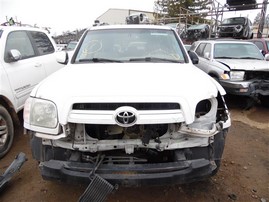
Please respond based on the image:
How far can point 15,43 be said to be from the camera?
15.1ft

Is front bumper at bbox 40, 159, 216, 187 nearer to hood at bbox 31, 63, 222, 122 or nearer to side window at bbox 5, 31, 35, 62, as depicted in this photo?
hood at bbox 31, 63, 222, 122

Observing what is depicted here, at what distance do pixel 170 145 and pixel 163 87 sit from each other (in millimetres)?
538

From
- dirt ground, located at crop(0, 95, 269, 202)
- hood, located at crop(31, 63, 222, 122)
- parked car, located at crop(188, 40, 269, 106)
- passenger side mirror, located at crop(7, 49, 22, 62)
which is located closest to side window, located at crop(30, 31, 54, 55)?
passenger side mirror, located at crop(7, 49, 22, 62)

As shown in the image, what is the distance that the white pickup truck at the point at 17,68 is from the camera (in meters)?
3.89

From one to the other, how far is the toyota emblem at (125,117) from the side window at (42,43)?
3676 millimetres

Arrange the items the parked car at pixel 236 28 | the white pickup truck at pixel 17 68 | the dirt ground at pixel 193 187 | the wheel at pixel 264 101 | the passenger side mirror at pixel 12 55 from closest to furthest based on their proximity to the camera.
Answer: the dirt ground at pixel 193 187 < the white pickup truck at pixel 17 68 < the passenger side mirror at pixel 12 55 < the wheel at pixel 264 101 < the parked car at pixel 236 28

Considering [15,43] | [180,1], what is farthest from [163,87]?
[180,1]

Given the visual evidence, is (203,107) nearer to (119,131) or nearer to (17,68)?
(119,131)

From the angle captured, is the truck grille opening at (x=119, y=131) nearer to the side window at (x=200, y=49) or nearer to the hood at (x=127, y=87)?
the hood at (x=127, y=87)

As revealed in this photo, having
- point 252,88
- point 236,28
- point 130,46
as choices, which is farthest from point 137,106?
point 236,28

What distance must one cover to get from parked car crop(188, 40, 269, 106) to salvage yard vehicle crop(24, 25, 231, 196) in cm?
347

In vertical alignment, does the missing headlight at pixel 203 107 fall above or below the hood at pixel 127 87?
below

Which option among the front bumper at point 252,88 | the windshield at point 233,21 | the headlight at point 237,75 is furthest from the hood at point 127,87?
the windshield at point 233,21

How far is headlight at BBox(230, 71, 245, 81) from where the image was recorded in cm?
604
